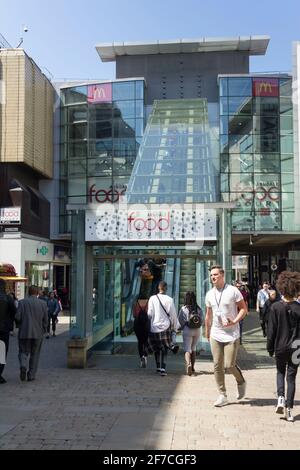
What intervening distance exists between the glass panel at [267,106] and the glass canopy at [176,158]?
3032mm

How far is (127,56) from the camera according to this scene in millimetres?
42375

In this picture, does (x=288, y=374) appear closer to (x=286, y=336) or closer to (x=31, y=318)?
(x=286, y=336)

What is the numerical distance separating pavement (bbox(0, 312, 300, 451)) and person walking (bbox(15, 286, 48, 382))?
26 centimetres

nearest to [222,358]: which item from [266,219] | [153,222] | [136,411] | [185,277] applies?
[136,411]

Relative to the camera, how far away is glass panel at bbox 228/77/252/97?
1300 inches

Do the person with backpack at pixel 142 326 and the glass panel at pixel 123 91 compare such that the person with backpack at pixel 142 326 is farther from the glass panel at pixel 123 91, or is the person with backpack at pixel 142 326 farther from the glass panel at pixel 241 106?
the glass panel at pixel 123 91

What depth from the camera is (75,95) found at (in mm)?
34844

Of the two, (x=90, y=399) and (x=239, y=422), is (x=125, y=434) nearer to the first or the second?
(x=239, y=422)

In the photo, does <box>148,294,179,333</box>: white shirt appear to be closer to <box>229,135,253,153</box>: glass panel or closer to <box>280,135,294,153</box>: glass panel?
<box>229,135,253,153</box>: glass panel

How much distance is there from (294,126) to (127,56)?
639 inches

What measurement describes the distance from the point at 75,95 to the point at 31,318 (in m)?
28.0

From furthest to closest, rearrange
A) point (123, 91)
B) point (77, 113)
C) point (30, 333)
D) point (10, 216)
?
point (77, 113) → point (123, 91) → point (10, 216) → point (30, 333)

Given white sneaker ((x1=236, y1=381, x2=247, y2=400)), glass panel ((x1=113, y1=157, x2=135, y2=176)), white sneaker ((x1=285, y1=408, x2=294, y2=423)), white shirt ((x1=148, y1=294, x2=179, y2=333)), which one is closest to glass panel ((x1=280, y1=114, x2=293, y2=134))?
glass panel ((x1=113, y1=157, x2=135, y2=176))
